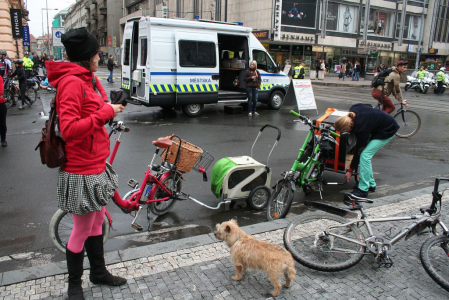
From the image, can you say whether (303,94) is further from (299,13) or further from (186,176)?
(299,13)

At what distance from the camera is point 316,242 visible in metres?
3.49

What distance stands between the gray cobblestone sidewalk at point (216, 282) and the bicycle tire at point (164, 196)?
99 cm

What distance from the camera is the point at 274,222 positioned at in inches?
175

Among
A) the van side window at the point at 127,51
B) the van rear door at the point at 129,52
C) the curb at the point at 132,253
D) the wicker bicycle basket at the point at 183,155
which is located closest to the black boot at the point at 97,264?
the curb at the point at 132,253

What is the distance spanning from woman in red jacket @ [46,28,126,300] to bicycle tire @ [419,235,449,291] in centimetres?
273

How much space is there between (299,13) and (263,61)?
1150 inches

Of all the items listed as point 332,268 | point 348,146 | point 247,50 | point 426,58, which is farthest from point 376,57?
point 332,268

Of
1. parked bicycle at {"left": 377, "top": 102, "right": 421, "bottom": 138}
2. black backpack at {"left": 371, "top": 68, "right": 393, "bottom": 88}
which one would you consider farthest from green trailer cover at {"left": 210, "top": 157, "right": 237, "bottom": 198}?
parked bicycle at {"left": 377, "top": 102, "right": 421, "bottom": 138}

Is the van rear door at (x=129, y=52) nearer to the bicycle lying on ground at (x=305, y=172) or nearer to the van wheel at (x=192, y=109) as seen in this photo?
the van wheel at (x=192, y=109)

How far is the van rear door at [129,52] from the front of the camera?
11.6 meters

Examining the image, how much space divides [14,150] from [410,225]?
24.8ft

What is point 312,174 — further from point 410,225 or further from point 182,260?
point 182,260

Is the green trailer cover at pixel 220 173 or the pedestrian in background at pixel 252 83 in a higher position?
the pedestrian in background at pixel 252 83

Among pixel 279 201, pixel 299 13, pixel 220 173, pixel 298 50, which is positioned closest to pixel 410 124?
pixel 279 201
